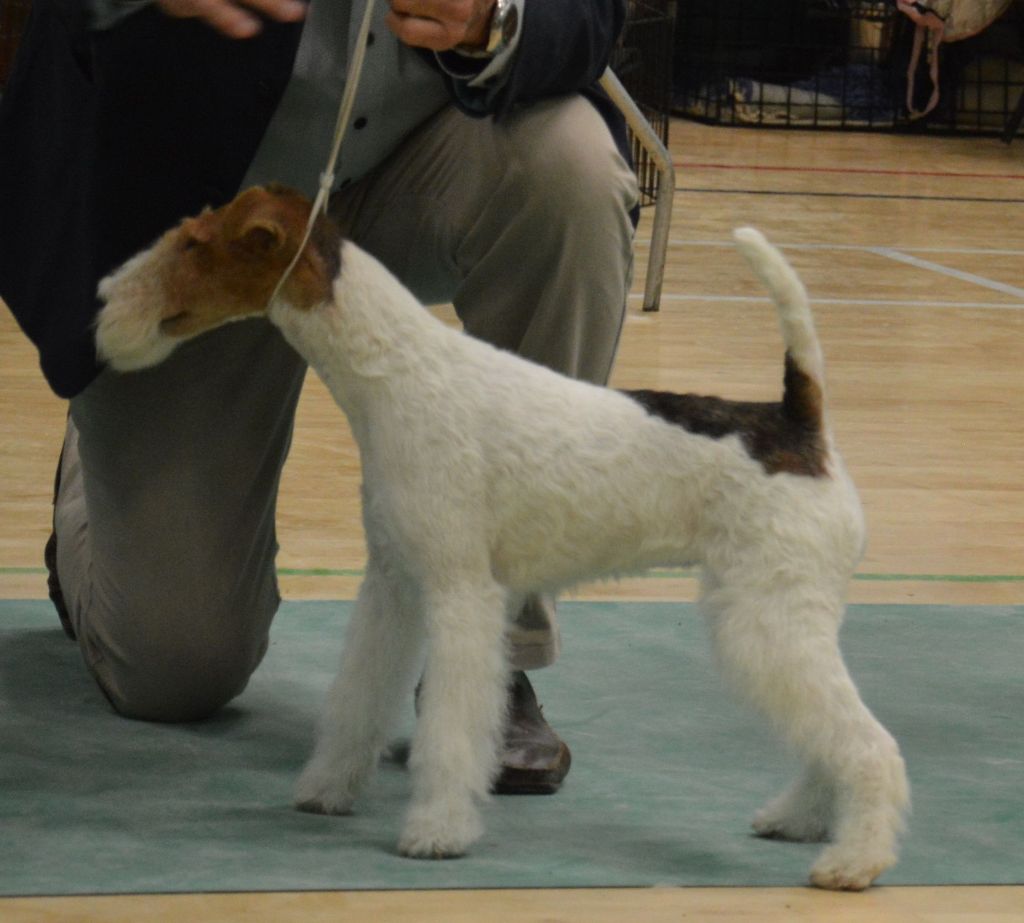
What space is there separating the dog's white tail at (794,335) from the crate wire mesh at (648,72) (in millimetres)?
3841

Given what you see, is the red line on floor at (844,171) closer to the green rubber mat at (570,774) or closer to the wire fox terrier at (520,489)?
the green rubber mat at (570,774)

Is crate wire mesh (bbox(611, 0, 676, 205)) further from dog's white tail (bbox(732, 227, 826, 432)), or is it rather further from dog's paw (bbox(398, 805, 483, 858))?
dog's paw (bbox(398, 805, 483, 858))

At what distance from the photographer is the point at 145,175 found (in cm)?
168

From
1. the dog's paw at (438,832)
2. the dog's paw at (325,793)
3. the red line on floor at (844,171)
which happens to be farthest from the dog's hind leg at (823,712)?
the red line on floor at (844,171)

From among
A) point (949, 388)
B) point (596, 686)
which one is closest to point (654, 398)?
point (596, 686)

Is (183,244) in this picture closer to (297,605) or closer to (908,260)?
(297,605)

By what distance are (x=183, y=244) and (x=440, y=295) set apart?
54 cm

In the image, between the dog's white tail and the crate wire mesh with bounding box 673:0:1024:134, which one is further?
the crate wire mesh with bounding box 673:0:1024:134

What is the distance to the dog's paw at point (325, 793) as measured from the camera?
157 cm

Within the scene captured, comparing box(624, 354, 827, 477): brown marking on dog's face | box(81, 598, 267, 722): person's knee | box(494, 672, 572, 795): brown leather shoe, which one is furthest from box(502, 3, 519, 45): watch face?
box(81, 598, 267, 722): person's knee

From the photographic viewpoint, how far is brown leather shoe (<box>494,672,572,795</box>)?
1.63 metres

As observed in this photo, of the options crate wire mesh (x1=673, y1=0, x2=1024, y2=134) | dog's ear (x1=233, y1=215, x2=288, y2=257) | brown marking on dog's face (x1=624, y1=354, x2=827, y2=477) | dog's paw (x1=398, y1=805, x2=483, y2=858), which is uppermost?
dog's ear (x1=233, y1=215, x2=288, y2=257)

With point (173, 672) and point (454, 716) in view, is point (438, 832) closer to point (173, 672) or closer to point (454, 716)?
point (454, 716)

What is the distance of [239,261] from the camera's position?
54.5 inches
